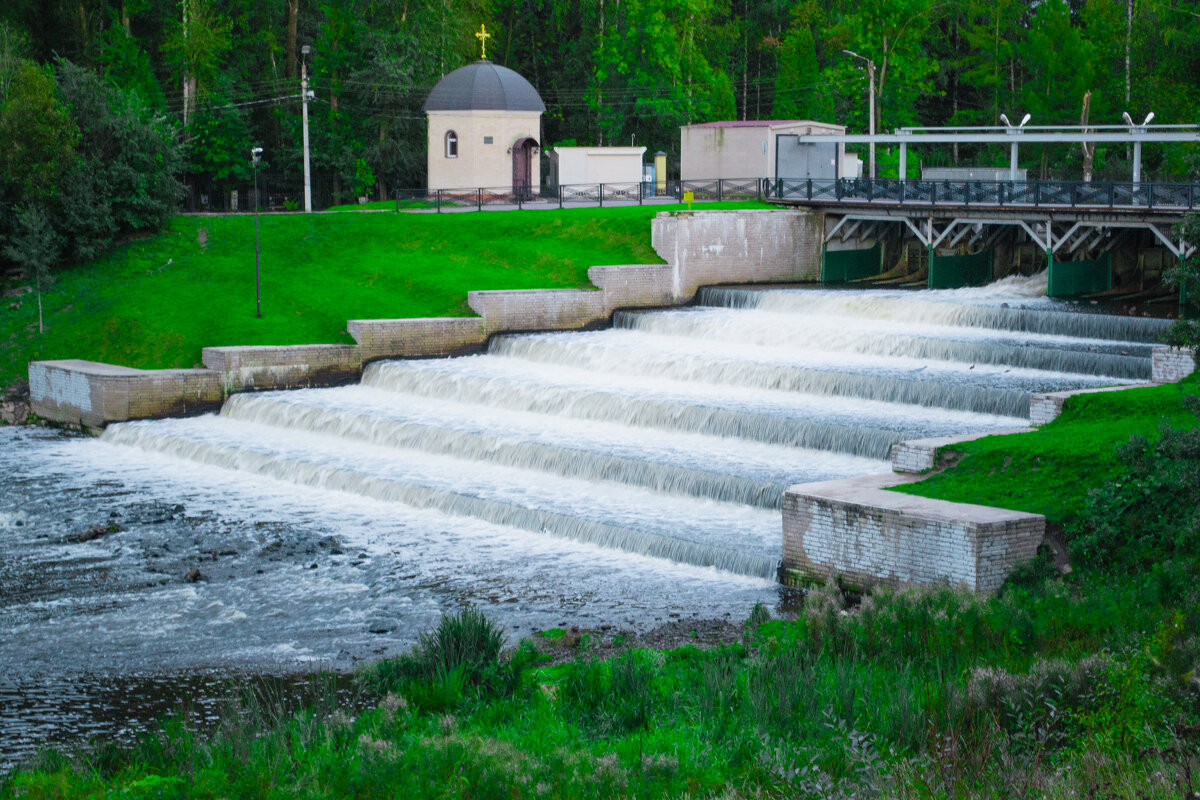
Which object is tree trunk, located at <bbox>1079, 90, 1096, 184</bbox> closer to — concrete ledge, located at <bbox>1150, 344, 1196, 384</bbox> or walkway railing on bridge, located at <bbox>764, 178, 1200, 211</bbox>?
walkway railing on bridge, located at <bbox>764, 178, 1200, 211</bbox>

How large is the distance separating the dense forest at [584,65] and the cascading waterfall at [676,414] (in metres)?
23.7

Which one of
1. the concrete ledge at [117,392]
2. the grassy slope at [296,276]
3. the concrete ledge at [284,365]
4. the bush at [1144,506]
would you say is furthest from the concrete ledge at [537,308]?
the bush at [1144,506]

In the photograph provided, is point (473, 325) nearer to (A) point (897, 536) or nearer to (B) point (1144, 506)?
(A) point (897, 536)

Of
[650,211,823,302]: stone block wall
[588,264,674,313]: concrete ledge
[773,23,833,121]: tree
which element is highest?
[773,23,833,121]: tree

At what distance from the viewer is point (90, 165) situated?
35.6 m

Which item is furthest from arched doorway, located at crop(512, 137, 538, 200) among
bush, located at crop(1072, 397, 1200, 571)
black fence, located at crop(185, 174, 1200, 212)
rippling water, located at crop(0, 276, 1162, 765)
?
bush, located at crop(1072, 397, 1200, 571)

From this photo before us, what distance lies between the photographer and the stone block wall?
120 ft

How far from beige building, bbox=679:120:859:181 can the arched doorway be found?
5.97m

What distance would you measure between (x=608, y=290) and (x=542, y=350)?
4.27 meters

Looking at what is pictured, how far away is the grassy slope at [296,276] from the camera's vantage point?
31.4 metres

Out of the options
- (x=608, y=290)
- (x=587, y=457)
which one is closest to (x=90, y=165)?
(x=608, y=290)

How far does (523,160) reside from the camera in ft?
165

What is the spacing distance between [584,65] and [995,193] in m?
32.9

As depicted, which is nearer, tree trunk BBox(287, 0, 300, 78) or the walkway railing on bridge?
the walkway railing on bridge
